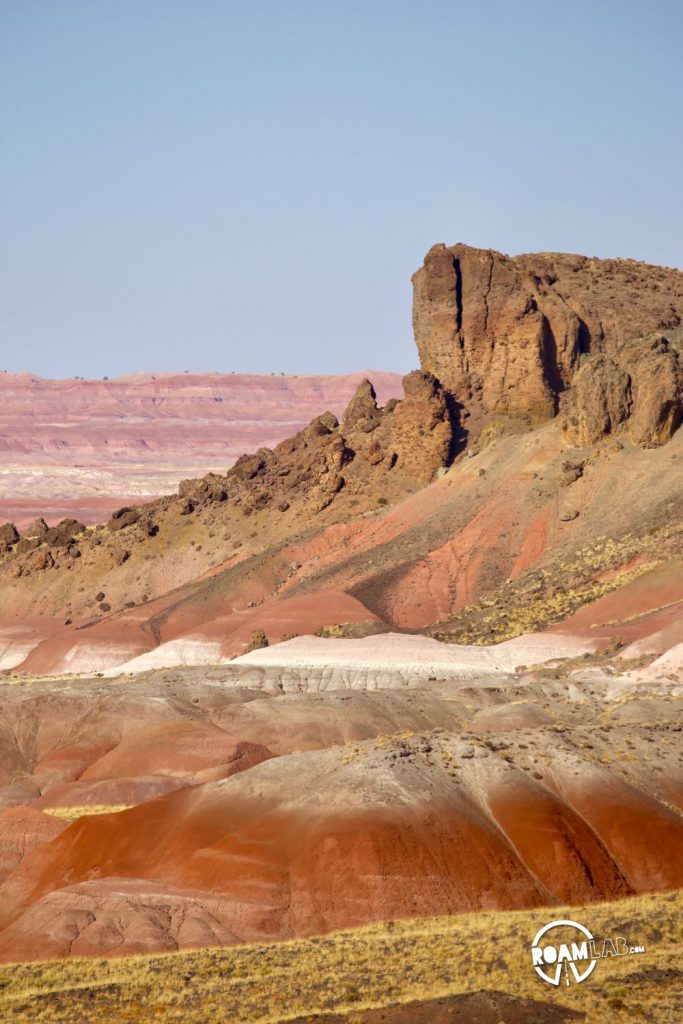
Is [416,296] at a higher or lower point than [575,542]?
higher

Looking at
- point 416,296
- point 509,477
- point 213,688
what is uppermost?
point 416,296

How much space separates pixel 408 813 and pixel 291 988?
308 inches

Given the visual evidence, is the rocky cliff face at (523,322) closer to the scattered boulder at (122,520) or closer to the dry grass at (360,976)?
the scattered boulder at (122,520)

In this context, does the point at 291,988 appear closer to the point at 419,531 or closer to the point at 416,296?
the point at 419,531

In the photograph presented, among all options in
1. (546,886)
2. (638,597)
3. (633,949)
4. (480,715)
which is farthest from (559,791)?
(638,597)

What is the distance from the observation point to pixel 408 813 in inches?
1383

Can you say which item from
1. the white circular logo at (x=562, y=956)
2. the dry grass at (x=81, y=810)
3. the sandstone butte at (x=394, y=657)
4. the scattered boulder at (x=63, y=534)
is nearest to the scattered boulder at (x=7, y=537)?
the sandstone butte at (x=394, y=657)

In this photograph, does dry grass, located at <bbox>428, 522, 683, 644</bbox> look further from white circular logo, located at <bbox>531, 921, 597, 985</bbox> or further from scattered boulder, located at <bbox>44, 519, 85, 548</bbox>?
scattered boulder, located at <bbox>44, 519, 85, 548</bbox>

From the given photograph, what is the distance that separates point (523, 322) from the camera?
96.8 metres

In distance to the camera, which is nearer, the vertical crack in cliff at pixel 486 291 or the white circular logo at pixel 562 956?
the white circular logo at pixel 562 956

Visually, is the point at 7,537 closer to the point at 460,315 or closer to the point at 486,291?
the point at 460,315

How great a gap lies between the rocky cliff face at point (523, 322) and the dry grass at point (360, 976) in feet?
194

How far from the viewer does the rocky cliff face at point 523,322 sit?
95875mm

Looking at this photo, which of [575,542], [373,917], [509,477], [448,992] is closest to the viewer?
[448,992]
